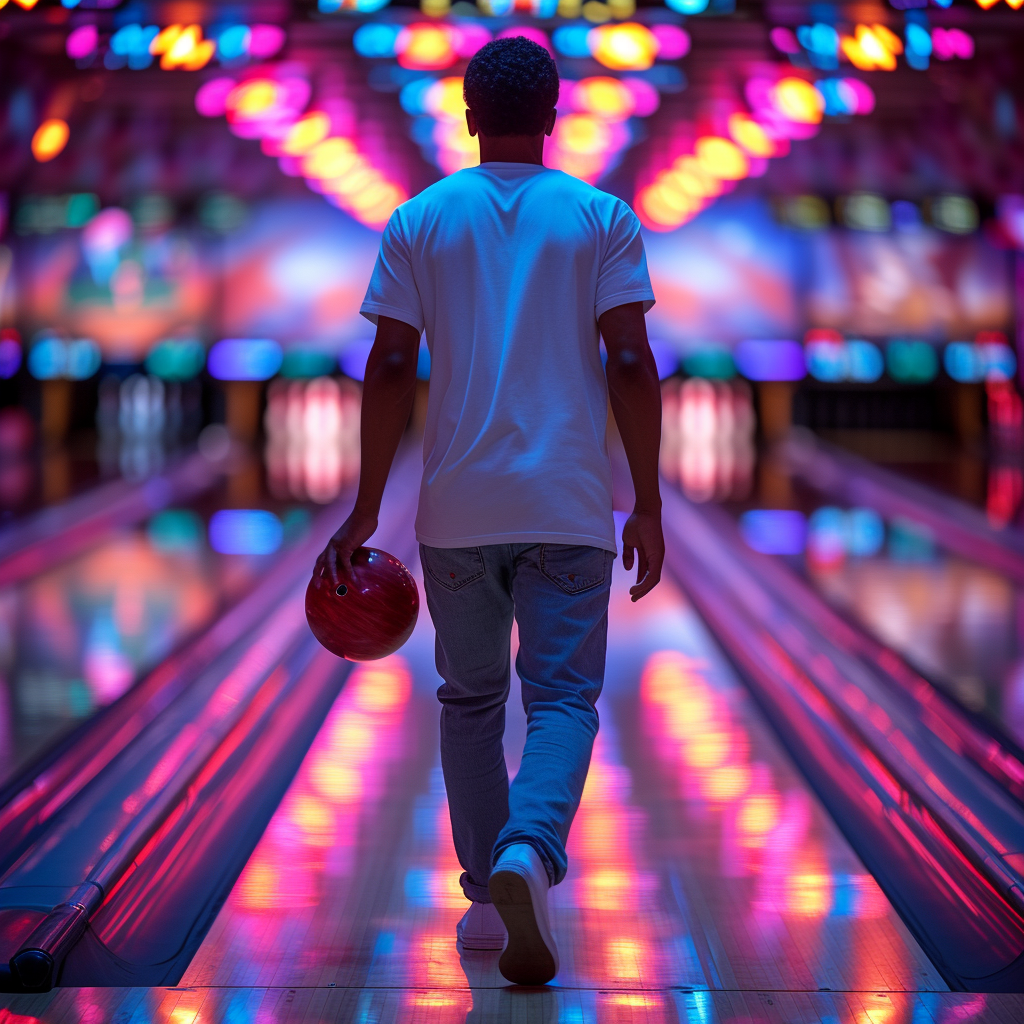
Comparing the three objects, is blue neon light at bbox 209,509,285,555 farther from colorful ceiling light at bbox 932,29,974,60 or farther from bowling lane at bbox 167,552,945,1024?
colorful ceiling light at bbox 932,29,974,60

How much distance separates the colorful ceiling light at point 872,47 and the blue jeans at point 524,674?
11.3 ft

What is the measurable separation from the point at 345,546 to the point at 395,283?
0.37 meters

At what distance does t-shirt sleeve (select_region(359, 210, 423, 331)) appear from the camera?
1837 millimetres

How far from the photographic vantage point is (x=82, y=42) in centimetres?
461

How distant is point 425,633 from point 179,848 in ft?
6.24

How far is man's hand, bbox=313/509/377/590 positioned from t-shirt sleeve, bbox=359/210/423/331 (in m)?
0.27

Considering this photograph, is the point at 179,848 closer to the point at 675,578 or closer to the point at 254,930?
the point at 254,930

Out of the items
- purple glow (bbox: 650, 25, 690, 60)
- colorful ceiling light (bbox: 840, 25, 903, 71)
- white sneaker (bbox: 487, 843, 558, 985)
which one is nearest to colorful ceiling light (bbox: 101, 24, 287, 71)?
purple glow (bbox: 650, 25, 690, 60)

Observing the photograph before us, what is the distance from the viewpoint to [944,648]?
162 inches


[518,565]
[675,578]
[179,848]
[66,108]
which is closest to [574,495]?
[518,565]

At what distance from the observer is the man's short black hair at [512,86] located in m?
1.81

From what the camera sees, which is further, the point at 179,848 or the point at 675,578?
the point at 675,578

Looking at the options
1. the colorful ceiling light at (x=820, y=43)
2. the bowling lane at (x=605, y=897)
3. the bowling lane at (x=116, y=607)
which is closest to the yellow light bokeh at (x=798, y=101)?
the colorful ceiling light at (x=820, y=43)

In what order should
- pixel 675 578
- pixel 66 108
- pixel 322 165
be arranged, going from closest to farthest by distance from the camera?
1. pixel 675 578
2. pixel 66 108
3. pixel 322 165
